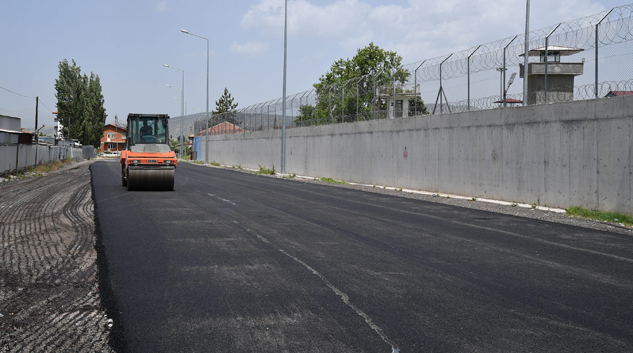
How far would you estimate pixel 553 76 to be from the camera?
15703 mm

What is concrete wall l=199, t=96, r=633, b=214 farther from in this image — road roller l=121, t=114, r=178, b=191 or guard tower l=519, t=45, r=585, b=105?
road roller l=121, t=114, r=178, b=191

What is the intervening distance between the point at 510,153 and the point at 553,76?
263cm

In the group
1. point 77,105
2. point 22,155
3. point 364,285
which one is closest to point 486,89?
point 364,285

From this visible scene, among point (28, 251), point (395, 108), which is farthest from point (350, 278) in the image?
point (395, 108)

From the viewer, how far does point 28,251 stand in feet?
27.2

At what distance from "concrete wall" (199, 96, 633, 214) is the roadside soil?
1181cm

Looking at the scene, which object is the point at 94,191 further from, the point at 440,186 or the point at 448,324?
the point at 448,324

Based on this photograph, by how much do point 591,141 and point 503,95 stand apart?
156 inches

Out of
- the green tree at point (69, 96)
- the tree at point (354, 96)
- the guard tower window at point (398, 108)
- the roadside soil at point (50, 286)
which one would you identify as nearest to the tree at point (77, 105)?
the green tree at point (69, 96)

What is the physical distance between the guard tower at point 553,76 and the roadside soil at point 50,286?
12604mm

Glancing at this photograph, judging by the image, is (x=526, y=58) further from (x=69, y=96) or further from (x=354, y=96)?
(x=69, y=96)

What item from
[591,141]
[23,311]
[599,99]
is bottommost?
[23,311]

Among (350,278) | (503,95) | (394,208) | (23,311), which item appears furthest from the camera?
(503,95)

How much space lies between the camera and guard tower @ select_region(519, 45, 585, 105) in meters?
14.9
